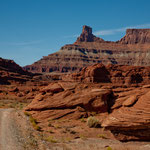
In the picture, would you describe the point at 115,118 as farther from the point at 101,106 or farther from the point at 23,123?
the point at 23,123

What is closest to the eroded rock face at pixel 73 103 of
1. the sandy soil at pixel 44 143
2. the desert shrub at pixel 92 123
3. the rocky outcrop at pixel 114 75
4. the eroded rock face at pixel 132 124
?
the desert shrub at pixel 92 123

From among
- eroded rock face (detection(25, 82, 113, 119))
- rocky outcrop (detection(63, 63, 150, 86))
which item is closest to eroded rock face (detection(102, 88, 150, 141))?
eroded rock face (detection(25, 82, 113, 119))

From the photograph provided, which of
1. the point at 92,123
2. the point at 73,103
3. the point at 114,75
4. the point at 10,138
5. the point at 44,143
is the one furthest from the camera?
the point at 114,75

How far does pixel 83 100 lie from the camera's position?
20.4 meters

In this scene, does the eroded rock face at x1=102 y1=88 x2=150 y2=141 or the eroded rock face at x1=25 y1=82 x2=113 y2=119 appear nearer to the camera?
the eroded rock face at x1=102 y1=88 x2=150 y2=141

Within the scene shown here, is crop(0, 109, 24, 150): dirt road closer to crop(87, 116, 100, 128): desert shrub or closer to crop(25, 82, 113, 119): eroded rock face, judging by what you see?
crop(25, 82, 113, 119): eroded rock face

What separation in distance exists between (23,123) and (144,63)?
193 metres

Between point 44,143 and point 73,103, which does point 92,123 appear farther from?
point 44,143

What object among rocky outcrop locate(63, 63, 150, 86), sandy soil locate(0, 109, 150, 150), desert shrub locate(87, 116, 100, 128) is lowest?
sandy soil locate(0, 109, 150, 150)

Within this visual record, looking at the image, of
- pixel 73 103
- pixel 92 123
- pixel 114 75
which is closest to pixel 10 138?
pixel 92 123

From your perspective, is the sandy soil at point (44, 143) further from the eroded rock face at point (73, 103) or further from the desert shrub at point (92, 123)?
the eroded rock face at point (73, 103)

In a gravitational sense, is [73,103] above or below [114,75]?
below

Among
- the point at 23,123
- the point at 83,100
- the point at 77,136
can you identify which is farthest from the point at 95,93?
the point at 23,123

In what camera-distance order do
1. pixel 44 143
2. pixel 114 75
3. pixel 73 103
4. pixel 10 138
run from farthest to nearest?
pixel 114 75 < pixel 73 103 < pixel 10 138 < pixel 44 143
